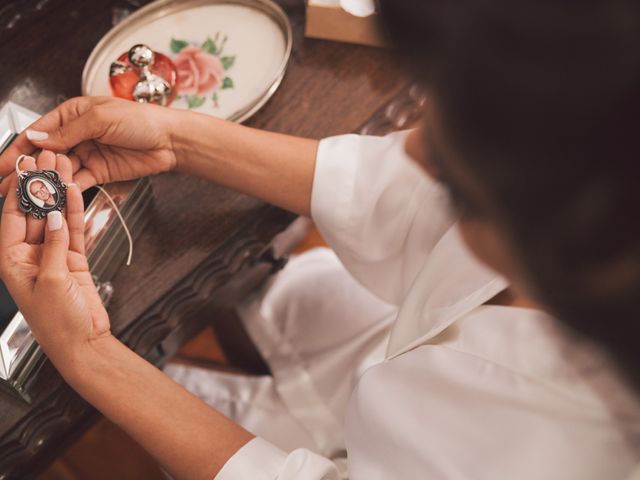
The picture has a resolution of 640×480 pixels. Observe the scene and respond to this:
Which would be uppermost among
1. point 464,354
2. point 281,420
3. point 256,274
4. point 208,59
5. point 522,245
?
point 522,245

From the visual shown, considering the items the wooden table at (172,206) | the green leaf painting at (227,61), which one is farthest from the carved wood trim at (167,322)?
the green leaf painting at (227,61)

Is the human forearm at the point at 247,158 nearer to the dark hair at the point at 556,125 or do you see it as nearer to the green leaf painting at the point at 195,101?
the green leaf painting at the point at 195,101

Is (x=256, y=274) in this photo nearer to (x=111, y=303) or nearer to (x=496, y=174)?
(x=111, y=303)

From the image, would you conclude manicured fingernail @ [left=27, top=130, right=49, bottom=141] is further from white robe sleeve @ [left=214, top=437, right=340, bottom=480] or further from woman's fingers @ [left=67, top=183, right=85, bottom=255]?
white robe sleeve @ [left=214, top=437, right=340, bottom=480]

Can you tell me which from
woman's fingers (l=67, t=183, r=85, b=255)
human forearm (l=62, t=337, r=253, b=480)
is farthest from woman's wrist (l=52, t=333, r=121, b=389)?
woman's fingers (l=67, t=183, r=85, b=255)

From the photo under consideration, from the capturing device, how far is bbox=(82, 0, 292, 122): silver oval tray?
917 mm

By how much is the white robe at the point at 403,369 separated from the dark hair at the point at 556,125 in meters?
0.09

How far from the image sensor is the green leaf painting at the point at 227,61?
943mm

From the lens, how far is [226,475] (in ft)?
2.33

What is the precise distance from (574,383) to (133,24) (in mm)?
737

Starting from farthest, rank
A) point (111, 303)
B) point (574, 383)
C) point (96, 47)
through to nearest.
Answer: point (96, 47), point (111, 303), point (574, 383)

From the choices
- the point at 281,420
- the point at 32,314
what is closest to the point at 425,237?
the point at 281,420

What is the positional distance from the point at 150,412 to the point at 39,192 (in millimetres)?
263

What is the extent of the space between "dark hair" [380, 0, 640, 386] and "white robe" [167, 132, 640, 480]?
0.30 ft
